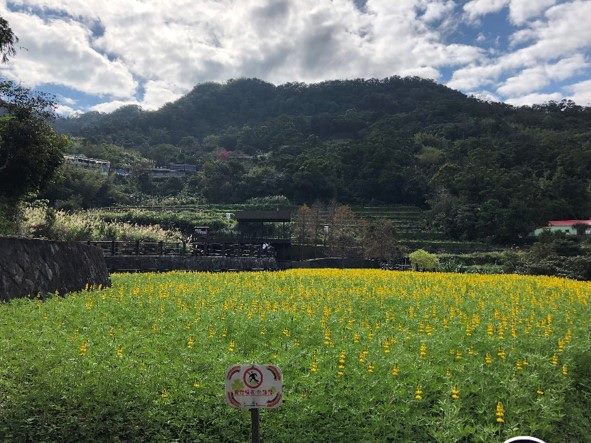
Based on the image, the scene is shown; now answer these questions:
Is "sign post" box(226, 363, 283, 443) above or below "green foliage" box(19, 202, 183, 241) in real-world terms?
below

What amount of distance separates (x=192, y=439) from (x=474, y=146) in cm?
8626

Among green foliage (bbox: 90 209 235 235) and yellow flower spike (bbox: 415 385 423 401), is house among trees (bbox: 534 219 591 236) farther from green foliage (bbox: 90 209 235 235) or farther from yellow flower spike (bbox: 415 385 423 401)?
yellow flower spike (bbox: 415 385 423 401)

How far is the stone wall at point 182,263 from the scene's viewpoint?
22.7m

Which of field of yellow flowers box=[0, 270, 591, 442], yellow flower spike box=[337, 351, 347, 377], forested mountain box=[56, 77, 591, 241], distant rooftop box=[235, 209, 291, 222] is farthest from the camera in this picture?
forested mountain box=[56, 77, 591, 241]

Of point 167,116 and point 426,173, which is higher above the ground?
point 167,116

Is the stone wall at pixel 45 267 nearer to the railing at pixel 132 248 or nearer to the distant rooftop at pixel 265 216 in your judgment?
the railing at pixel 132 248

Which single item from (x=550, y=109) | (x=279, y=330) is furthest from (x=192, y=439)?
(x=550, y=109)

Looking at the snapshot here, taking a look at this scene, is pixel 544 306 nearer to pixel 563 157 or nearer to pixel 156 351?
pixel 156 351

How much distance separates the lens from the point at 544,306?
11711 mm

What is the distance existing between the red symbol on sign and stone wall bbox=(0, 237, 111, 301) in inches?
334

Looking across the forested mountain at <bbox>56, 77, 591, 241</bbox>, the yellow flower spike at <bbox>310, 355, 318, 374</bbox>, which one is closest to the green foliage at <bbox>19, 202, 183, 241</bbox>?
the yellow flower spike at <bbox>310, 355, 318, 374</bbox>

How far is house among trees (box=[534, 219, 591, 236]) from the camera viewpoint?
182 feet

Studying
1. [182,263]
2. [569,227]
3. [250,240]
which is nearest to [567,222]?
[569,227]

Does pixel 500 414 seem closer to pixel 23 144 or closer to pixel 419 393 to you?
pixel 419 393
